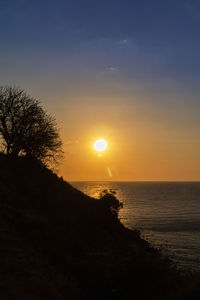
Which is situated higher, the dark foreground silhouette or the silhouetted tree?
the silhouetted tree

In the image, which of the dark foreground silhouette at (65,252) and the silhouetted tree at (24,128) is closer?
the dark foreground silhouette at (65,252)

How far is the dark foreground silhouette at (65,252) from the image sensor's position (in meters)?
17.0

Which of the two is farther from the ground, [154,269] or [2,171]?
[2,171]

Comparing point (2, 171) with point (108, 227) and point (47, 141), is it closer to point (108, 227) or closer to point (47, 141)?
point (47, 141)

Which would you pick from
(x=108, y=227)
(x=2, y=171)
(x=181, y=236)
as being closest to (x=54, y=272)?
(x=108, y=227)

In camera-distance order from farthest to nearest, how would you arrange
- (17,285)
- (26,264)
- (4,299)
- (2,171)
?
(2,171)
(26,264)
(17,285)
(4,299)

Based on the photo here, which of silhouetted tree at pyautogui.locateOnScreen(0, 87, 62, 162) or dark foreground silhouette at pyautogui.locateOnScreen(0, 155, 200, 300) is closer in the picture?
dark foreground silhouette at pyautogui.locateOnScreen(0, 155, 200, 300)

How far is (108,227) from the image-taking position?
3659 centimetres

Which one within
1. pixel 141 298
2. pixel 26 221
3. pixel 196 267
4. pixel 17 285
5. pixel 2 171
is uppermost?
pixel 2 171

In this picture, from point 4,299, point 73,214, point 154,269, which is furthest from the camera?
point 73,214

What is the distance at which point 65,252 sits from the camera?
24109 millimetres

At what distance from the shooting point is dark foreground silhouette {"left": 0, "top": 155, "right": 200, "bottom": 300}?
17.0 meters

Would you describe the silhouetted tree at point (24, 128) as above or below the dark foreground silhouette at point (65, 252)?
above

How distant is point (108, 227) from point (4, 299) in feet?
81.6
